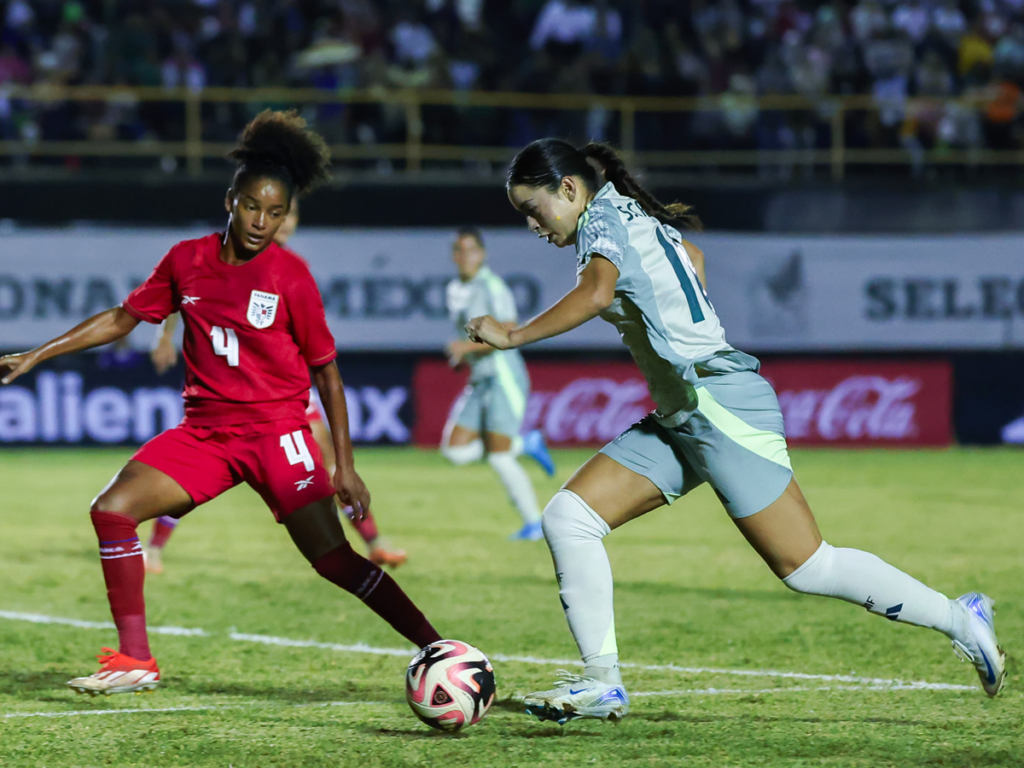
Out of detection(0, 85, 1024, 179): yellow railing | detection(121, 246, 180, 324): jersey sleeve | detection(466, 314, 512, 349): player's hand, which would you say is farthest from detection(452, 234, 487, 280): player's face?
detection(0, 85, 1024, 179): yellow railing

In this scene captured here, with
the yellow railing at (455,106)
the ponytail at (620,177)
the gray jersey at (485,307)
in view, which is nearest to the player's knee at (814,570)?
the ponytail at (620,177)

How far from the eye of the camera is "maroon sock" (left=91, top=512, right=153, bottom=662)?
16.3 ft

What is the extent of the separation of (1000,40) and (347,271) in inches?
403

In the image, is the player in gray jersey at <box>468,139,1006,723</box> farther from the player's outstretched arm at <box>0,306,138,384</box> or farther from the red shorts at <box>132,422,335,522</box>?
the player's outstretched arm at <box>0,306,138,384</box>

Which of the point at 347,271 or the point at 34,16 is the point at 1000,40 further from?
the point at 34,16

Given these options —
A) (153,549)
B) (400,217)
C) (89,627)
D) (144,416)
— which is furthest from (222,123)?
(89,627)

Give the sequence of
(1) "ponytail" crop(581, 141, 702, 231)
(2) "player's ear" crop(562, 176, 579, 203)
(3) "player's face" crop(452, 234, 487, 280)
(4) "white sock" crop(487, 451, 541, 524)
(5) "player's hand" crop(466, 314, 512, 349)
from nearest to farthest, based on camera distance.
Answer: (5) "player's hand" crop(466, 314, 512, 349)
(2) "player's ear" crop(562, 176, 579, 203)
(1) "ponytail" crop(581, 141, 702, 231)
(4) "white sock" crop(487, 451, 541, 524)
(3) "player's face" crop(452, 234, 487, 280)

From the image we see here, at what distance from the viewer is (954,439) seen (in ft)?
57.4

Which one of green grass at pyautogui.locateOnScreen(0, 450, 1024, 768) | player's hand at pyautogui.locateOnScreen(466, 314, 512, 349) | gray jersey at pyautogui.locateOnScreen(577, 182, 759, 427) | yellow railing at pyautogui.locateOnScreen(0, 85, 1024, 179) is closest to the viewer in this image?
player's hand at pyautogui.locateOnScreen(466, 314, 512, 349)

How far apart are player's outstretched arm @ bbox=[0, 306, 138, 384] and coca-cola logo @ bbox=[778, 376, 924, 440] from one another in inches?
512

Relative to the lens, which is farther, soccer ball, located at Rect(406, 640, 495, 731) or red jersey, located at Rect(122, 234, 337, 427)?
red jersey, located at Rect(122, 234, 337, 427)

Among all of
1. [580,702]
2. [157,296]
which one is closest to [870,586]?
[580,702]

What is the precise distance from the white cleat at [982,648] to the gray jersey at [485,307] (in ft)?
18.1

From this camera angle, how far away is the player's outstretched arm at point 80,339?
5051 mm
